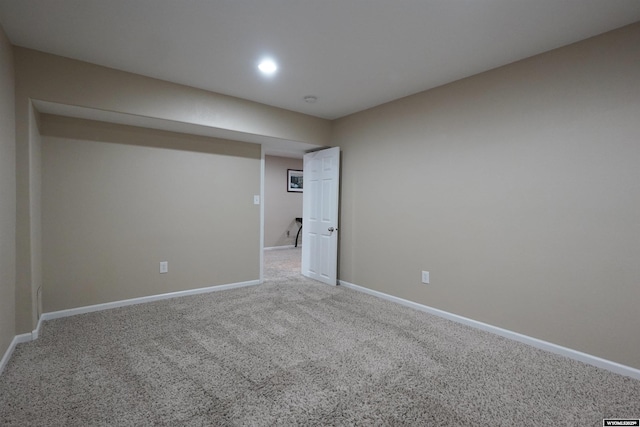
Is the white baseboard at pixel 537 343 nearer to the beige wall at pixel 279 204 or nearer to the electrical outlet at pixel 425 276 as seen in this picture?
the electrical outlet at pixel 425 276

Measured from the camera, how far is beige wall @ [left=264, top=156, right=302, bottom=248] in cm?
729

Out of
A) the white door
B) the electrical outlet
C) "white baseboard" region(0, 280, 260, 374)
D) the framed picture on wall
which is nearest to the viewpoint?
"white baseboard" region(0, 280, 260, 374)

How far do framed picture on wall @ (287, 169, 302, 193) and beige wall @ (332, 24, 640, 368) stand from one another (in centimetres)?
411

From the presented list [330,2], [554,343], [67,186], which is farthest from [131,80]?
[554,343]

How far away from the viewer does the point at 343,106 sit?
153 inches

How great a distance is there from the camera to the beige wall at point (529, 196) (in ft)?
7.03

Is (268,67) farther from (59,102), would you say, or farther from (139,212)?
(139,212)

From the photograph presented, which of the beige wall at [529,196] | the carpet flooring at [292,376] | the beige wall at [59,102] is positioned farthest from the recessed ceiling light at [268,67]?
the carpet flooring at [292,376]

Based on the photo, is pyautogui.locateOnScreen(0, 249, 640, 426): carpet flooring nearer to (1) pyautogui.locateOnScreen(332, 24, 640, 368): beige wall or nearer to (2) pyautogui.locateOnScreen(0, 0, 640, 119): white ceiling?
(1) pyautogui.locateOnScreen(332, 24, 640, 368): beige wall

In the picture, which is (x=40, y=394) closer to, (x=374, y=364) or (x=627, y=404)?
(x=374, y=364)

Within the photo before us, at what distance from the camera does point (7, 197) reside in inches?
87.8

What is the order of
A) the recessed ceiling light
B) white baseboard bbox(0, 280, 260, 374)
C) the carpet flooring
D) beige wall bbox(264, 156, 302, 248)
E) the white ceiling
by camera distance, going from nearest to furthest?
the carpet flooring → the white ceiling → white baseboard bbox(0, 280, 260, 374) → the recessed ceiling light → beige wall bbox(264, 156, 302, 248)

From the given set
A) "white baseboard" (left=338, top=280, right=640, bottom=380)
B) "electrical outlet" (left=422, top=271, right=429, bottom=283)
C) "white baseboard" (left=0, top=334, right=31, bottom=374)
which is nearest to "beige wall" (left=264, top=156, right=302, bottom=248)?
"white baseboard" (left=338, top=280, right=640, bottom=380)

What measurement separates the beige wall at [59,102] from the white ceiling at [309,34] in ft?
0.39
